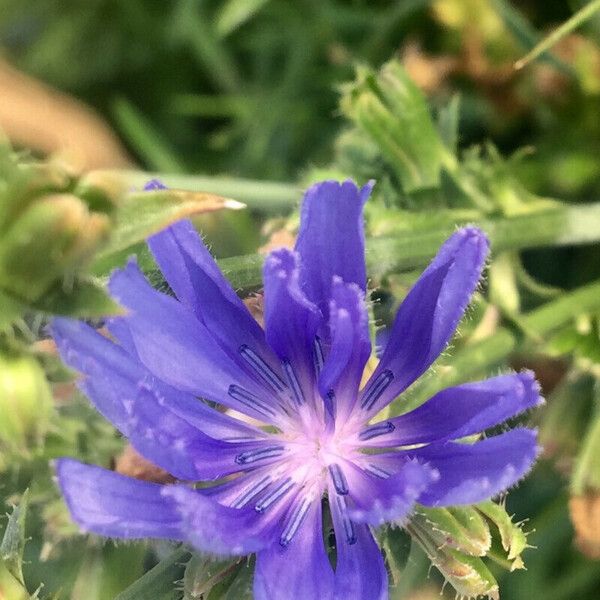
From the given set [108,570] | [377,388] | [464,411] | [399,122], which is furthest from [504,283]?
[108,570]

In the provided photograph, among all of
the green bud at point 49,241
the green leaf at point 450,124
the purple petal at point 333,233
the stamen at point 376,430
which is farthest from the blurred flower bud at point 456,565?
the green leaf at point 450,124

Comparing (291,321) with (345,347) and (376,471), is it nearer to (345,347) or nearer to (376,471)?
(345,347)

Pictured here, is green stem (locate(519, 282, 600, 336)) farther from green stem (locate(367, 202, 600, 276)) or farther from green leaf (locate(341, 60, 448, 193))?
green leaf (locate(341, 60, 448, 193))

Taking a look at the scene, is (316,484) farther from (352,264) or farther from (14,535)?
Result: (14,535)

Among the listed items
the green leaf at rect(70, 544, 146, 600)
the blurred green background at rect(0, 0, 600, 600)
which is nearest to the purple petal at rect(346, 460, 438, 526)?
A: the blurred green background at rect(0, 0, 600, 600)

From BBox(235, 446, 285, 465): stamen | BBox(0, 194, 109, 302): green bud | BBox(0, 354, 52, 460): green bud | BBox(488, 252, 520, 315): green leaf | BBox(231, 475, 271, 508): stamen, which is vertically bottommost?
BBox(488, 252, 520, 315): green leaf
